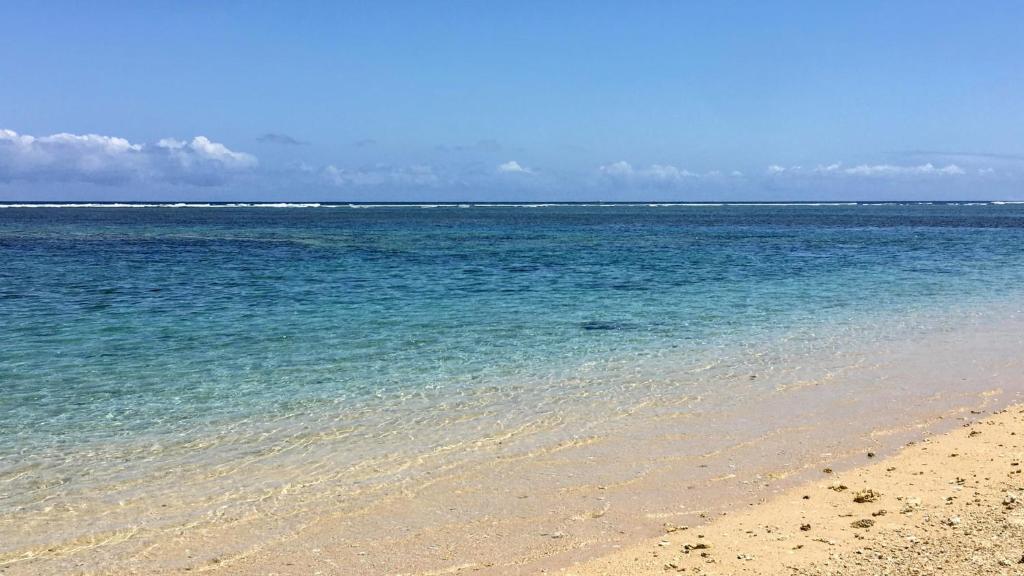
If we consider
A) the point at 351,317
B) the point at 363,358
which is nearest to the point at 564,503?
the point at 363,358

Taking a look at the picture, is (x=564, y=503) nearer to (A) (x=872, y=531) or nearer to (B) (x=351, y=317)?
(A) (x=872, y=531)

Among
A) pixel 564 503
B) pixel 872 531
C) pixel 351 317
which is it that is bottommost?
pixel 564 503

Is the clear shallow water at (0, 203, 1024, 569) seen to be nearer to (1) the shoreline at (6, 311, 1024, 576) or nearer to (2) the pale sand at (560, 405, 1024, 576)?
(1) the shoreline at (6, 311, 1024, 576)

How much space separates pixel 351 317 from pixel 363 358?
4805mm

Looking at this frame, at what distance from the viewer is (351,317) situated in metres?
17.5

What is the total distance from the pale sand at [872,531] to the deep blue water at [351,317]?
525cm

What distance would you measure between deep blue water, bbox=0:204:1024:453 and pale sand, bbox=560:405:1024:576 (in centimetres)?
525

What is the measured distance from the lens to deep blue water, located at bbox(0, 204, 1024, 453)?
10.3m

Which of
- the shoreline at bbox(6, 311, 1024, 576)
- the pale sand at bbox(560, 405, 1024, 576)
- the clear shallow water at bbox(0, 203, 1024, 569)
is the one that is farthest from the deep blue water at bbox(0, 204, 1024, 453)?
the pale sand at bbox(560, 405, 1024, 576)

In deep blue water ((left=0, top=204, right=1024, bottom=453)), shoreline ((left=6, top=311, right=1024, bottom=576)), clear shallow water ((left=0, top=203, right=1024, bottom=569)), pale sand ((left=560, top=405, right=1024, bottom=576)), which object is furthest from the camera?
deep blue water ((left=0, top=204, right=1024, bottom=453))

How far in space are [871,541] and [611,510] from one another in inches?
79.0

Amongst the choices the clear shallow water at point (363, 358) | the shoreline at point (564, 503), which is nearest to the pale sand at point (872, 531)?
the shoreline at point (564, 503)

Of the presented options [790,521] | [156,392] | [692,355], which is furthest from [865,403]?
[156,392]

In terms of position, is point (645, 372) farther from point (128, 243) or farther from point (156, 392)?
point (128, 243)
